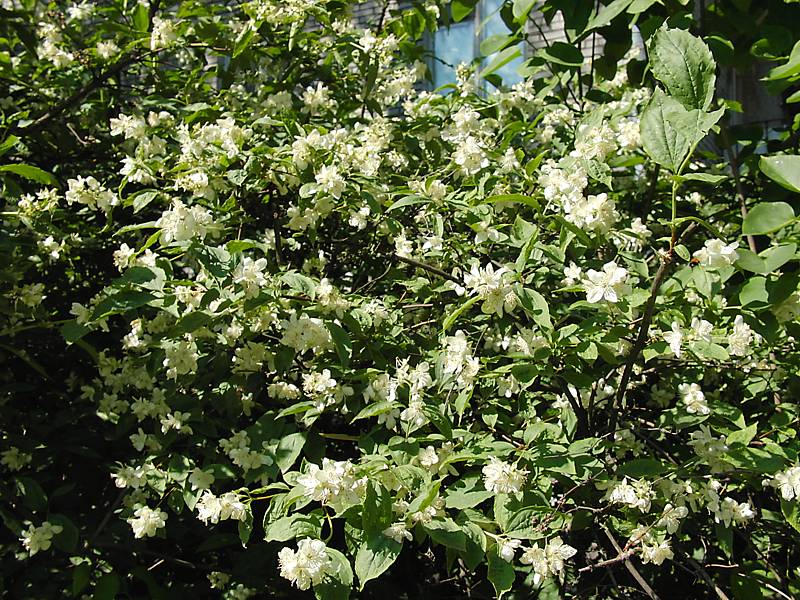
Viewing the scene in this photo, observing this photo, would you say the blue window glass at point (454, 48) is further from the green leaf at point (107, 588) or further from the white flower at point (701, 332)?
the green leaf at point (107, 588)

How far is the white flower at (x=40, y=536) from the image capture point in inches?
90.4

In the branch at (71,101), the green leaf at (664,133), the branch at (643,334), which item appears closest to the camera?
the green leaf at (664,133)

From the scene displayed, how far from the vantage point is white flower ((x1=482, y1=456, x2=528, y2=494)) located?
1739mm

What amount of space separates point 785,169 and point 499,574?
984 mm

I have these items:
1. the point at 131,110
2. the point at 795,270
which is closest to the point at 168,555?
the point at 131,110

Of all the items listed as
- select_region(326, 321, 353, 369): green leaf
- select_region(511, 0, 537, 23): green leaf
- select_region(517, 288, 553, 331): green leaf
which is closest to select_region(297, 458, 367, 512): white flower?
select_region(326, 321, 353, 369): green leaf

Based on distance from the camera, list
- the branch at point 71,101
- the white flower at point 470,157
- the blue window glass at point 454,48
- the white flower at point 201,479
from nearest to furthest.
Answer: the white flower at point 201,479 < the white flower at point 470,157 < the branch at point 71,101 < the blue window glass at point 454,48

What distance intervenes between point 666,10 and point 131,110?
85.5 inches

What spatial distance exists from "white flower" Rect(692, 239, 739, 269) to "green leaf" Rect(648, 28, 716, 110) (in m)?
0.46

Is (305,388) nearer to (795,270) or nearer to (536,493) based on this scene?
(536,493)

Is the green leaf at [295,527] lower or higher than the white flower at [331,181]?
lower

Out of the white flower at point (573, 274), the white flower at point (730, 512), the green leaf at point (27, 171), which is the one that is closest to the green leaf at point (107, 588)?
the green leaf at point (27, 171)

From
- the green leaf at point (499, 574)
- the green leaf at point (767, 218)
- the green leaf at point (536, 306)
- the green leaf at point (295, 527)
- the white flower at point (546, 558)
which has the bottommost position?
the white flower at point (546, 558)

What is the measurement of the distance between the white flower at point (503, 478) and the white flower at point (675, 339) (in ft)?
1.49
